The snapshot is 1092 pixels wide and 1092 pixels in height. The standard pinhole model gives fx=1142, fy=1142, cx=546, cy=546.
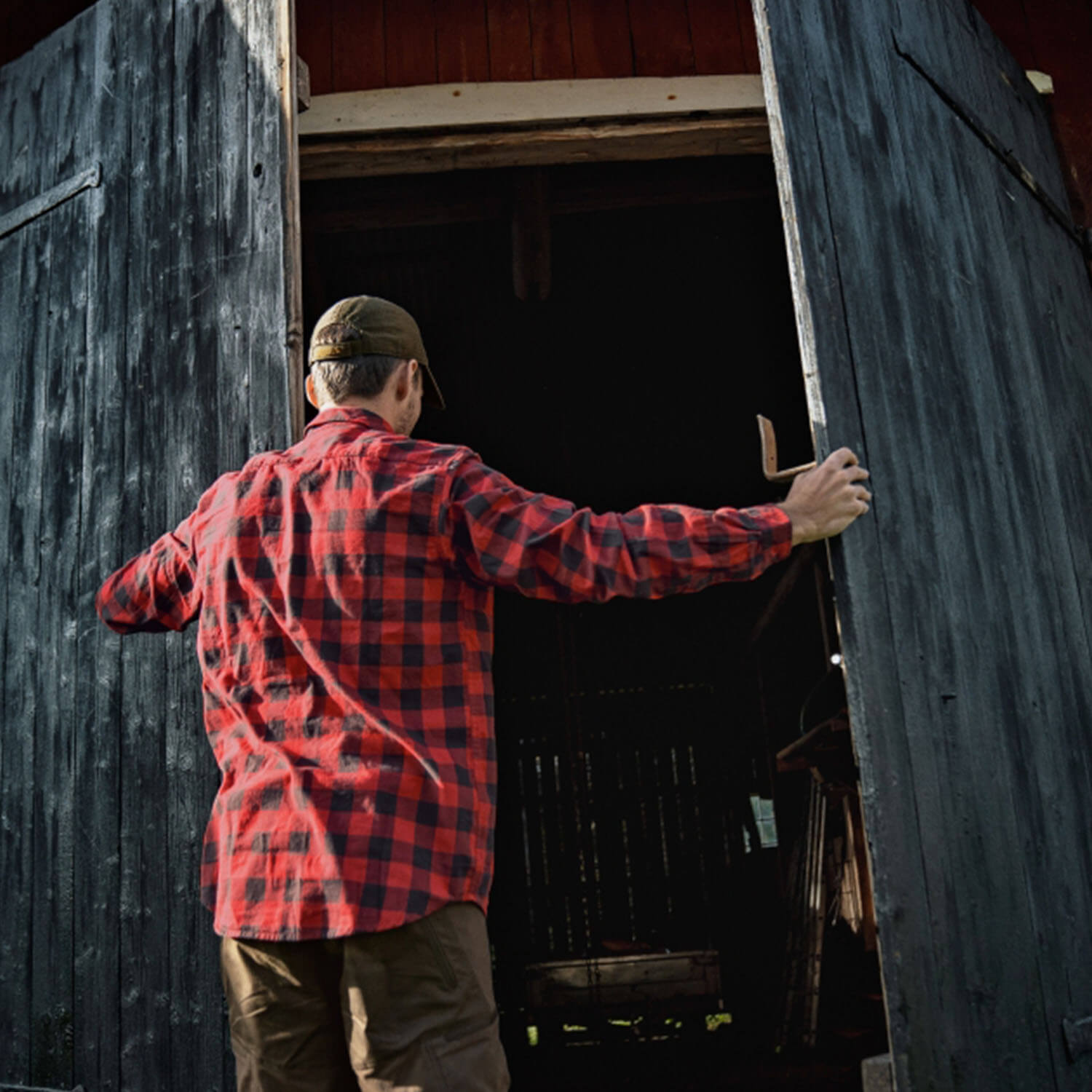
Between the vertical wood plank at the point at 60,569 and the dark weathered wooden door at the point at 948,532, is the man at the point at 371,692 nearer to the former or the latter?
the dark weathered wooden door at the point at 948,532

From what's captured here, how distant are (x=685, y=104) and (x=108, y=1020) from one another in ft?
11.4

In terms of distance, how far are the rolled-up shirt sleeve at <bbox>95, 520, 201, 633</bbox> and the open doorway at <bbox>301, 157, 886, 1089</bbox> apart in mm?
3386

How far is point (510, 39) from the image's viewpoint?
172 inches

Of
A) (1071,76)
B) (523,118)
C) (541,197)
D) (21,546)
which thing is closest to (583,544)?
(21,546)

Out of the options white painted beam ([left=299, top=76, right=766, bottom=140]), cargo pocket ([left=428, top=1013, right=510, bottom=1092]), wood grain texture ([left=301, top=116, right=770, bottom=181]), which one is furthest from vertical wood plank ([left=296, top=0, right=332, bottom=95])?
cargo pocket ([left=428, top=1013, right=510, bottom=1092])

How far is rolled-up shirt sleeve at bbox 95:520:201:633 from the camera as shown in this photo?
8.52 ft

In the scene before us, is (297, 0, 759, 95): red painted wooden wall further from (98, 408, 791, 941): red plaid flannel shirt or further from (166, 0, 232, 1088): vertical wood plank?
(98, 408, 791, 941): red plaid flannel shirt

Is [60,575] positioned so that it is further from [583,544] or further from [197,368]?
[583,544]

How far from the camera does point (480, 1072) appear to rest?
1939mm

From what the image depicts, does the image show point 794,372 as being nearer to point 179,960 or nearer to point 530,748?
point 530,748

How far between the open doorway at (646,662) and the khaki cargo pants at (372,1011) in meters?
3.60

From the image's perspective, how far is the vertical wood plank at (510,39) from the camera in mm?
4301

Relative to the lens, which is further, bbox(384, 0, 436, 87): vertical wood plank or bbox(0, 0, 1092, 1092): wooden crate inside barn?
bbox(384, 0, 436, 87): vertical wood plank

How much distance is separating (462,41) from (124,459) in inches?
84.1
